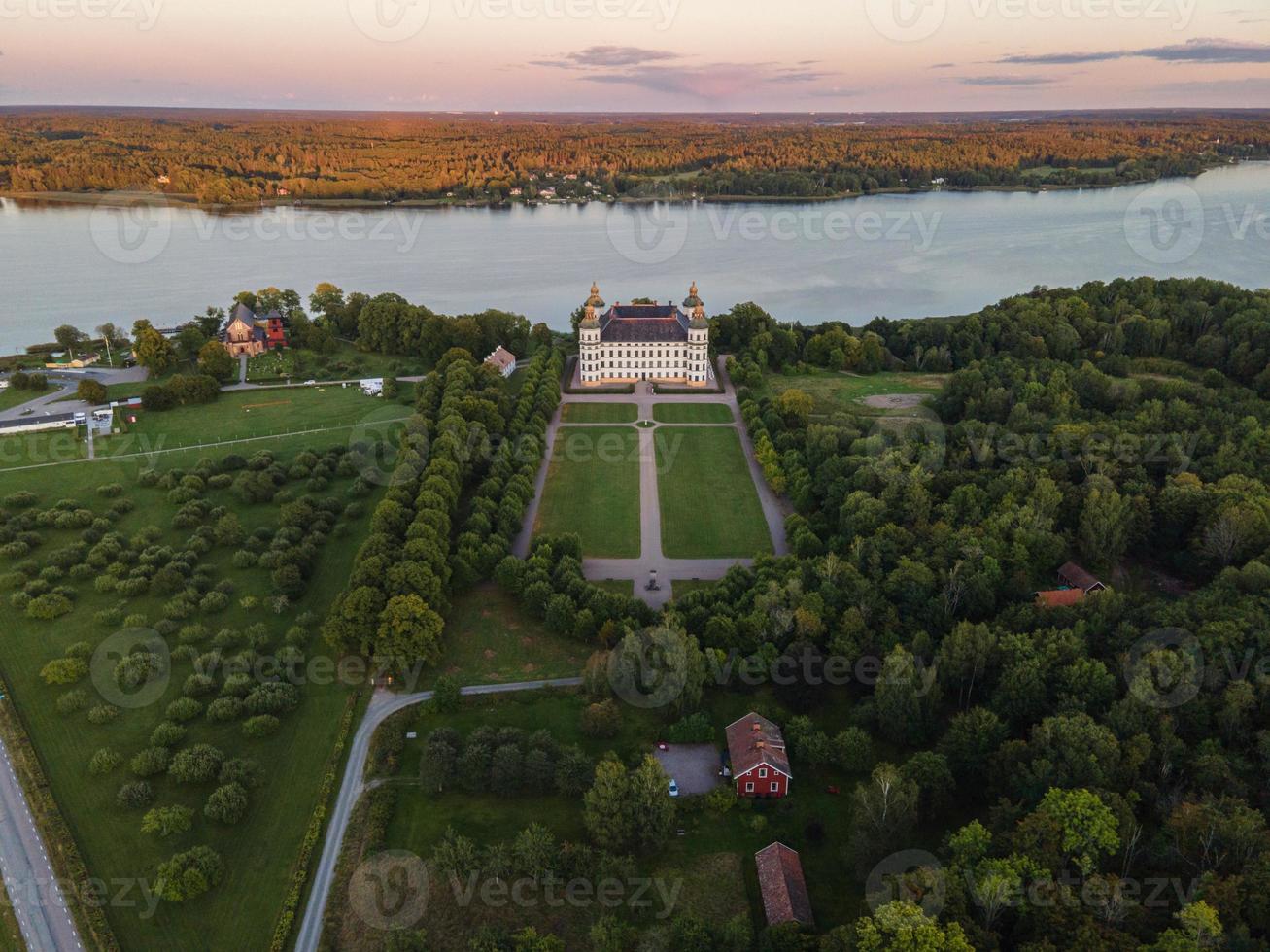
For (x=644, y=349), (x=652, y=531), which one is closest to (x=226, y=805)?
(x=652, y=531)

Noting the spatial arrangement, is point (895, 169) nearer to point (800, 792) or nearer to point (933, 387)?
point (933, 387)

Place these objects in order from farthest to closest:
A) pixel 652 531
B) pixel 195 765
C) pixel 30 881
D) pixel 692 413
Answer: pixel 692 413, pixel 652 531, pixel 195 765, pixel 30 881

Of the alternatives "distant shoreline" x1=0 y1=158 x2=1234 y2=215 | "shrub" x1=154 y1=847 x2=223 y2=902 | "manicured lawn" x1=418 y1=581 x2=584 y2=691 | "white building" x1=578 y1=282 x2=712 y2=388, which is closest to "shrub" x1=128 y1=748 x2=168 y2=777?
"shrub" x1=154 y1=847 x2=223 y2=902

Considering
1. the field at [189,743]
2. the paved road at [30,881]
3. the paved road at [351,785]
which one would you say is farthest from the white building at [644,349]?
the paved road at [30,881]

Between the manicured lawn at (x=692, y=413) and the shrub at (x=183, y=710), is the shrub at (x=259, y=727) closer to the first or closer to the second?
the shrub at (x=183, y=710)

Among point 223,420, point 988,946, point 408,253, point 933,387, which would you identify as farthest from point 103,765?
point 408,253

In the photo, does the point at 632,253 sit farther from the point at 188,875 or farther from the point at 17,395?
the point at 188,875
